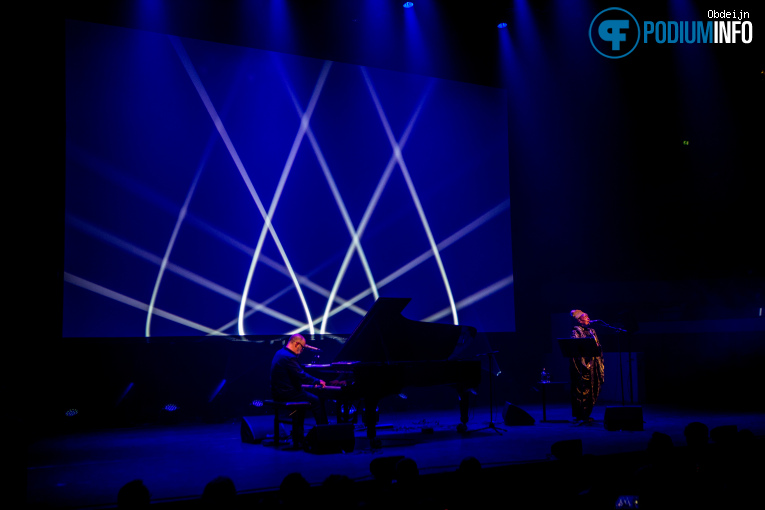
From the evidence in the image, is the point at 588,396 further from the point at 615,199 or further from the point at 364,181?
the point at 615,199

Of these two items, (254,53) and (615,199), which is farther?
(615,199)

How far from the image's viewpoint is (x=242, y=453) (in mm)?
5461

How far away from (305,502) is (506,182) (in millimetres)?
7541

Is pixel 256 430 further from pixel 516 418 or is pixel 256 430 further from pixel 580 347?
pixel 580 347

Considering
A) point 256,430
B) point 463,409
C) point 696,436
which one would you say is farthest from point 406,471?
point 463,409

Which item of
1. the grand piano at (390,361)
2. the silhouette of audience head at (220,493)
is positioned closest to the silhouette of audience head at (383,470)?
the silhouette of audience head at (220,493)

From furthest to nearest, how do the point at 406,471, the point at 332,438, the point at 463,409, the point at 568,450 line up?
1. the point at 463,409
2. the point at 332,438
3. the point at 568,450
4. the point at 406,471

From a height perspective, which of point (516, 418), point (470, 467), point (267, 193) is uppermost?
point (267, 193)

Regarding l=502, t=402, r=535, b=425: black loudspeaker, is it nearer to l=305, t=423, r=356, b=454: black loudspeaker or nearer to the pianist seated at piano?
the pianist seated at piano

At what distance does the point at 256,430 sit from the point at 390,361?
4.48 feet

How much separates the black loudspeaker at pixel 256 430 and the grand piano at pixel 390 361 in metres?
0.61

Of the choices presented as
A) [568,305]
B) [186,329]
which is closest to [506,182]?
[568,305]

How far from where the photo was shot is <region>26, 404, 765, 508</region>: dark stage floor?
13.6ft

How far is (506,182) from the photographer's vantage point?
968 cm
